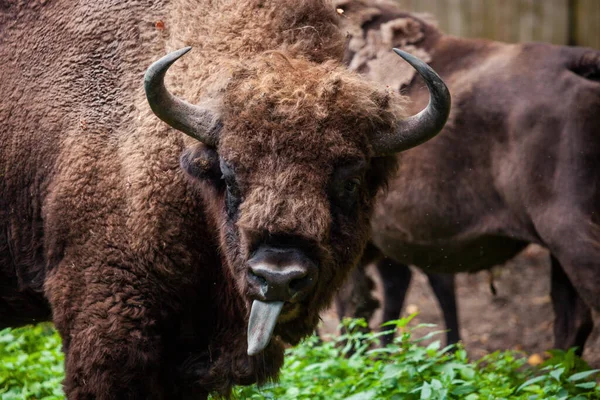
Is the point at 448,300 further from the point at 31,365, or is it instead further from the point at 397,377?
the point at 31,365

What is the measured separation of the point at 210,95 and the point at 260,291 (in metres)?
0.93

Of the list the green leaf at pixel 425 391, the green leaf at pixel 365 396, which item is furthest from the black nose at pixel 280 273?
the green leaf at pixel 365 396

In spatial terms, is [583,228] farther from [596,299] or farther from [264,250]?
[264,250]

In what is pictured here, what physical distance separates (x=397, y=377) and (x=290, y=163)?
5.29ft

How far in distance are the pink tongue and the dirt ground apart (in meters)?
4.19

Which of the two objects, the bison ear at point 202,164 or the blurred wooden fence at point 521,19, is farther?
the blurred wooden fence at point 521,19

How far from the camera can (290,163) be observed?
3430 mm

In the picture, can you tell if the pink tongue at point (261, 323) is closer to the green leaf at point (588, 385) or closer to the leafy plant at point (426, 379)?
the leafy plant at point (426, 379)

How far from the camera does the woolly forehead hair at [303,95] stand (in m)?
3.50

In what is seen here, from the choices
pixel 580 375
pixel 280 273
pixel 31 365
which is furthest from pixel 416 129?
pixel 31 365

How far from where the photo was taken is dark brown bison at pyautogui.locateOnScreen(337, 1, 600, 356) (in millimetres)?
5402

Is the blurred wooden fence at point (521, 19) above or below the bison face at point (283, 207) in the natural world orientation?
below

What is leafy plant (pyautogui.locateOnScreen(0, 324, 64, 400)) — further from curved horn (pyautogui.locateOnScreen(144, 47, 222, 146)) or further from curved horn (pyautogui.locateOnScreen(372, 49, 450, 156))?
curved horn (pyautogui.locateOnScreen(372, 49, 450, 156))

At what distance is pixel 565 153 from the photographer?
543 centimetres
